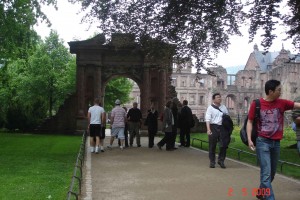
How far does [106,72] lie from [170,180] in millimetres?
19920

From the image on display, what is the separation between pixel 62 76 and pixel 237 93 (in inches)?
1738

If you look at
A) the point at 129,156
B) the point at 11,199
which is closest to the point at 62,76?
the point at 129,156

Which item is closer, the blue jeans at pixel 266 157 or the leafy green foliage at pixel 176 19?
the blue jeans at pixel 266 157

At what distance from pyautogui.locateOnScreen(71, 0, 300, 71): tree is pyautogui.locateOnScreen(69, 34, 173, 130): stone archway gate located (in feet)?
32.3

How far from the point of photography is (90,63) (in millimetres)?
28703

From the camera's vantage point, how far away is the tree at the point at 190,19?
15.7 metres

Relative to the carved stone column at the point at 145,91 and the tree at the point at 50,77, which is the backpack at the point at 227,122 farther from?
the tree at the point at 50,77

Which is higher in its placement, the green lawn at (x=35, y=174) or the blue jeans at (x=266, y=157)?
the blue jeans at (x=266, y=157)

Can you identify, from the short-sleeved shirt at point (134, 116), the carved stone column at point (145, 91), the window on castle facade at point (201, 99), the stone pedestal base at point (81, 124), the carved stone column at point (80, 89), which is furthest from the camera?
the window on castle facade at point (201, 99)

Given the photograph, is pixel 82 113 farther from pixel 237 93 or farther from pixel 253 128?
pixel 237 93

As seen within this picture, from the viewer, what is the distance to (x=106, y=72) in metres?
29.1

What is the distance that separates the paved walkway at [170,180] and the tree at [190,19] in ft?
17.4

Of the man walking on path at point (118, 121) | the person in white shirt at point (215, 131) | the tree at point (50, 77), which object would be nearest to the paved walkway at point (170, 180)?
A: the person in white shirt at point (215, 131)

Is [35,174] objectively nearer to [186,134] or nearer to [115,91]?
[186,134]
